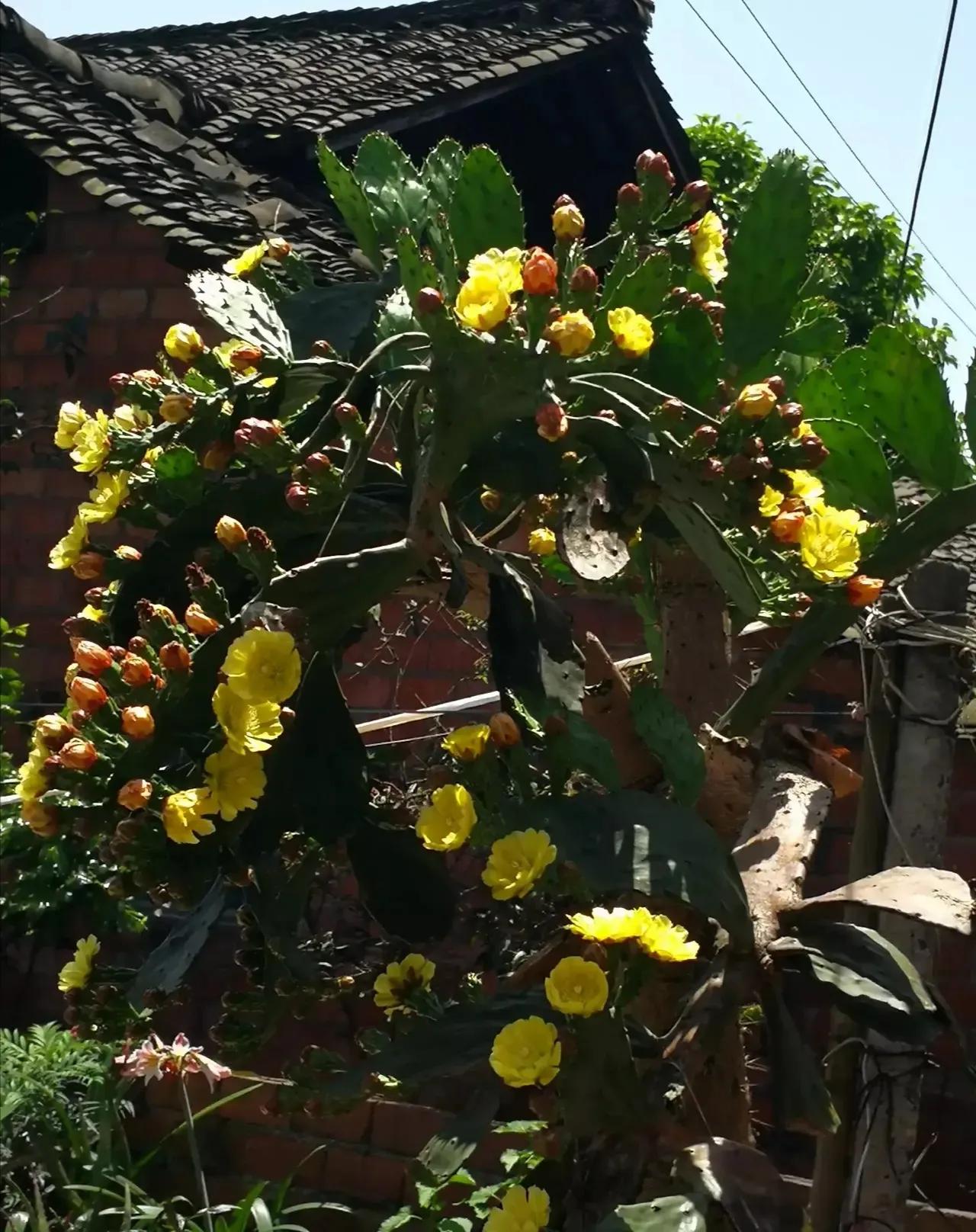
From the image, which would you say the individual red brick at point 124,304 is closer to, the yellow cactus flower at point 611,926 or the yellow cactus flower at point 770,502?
the yellow cactus flower at point 770,502

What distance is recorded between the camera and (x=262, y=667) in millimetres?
1306

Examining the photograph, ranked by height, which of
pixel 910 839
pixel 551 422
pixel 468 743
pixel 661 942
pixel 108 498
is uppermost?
pixel 551 422

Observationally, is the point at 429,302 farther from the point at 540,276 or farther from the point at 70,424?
the point at 70,424

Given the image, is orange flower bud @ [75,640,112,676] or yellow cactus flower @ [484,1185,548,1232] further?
yellow cactus flower @ [484,1185,548,1232]

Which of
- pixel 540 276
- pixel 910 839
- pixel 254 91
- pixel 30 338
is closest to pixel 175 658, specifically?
pixel 540 276

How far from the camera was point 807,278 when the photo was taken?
2.10 m

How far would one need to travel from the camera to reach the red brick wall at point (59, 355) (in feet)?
15.4

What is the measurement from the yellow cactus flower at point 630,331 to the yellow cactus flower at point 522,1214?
88cm

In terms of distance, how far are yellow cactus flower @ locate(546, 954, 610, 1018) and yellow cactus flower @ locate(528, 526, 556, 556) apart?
762mm

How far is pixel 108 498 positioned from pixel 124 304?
3321 mm

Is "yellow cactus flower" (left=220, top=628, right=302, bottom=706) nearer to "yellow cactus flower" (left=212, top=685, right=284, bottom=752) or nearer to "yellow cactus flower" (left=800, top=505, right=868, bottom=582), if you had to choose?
"yellow cactus flower" (left=212, top=685, right=284, bottom=752)

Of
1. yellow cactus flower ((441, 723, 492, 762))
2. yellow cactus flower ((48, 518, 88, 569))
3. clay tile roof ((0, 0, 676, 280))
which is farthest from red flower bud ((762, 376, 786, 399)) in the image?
clay tile roof ((0, 0, 676, 280))

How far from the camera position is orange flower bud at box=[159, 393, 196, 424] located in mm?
1555

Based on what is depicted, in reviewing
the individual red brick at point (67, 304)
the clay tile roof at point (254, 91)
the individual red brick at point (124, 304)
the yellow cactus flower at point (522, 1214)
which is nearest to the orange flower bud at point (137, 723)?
the yellow cactus flower at point (522, 1214)
